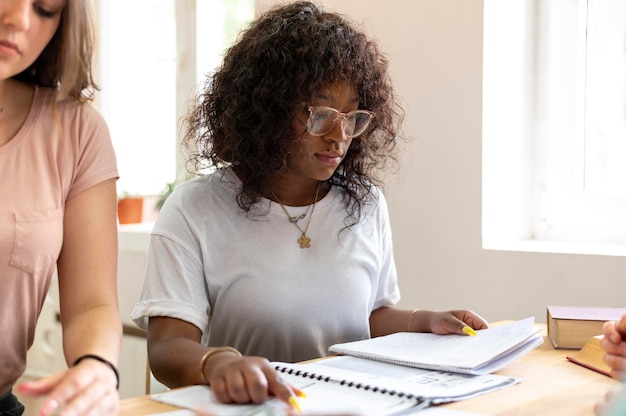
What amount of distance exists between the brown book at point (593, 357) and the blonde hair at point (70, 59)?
3.32 feet

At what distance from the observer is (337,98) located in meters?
1.66

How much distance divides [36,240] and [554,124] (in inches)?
66.0

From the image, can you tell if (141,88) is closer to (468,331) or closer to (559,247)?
(559,247)

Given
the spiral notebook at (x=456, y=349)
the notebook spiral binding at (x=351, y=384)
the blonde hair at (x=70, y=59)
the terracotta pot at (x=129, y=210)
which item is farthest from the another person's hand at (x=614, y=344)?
the terracotta pot at (x=129, y=210)

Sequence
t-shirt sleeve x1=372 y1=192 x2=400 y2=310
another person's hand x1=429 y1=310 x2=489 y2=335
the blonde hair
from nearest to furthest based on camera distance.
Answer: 1. the blonde hair
2. another person's hand x1=429 y1=310 x2=489 y2=335
3. t-shirt sleeve x1=372 y1=192 x2=400 y2=310

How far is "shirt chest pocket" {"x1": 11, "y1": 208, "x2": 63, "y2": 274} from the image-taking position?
4.22ft

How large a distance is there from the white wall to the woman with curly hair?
0.54m

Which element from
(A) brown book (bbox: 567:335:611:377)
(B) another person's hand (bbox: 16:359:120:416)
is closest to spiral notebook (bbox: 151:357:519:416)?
(B) another person's hand (bbox: 16:359:120:416)

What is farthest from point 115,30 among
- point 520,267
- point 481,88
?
point 520,267

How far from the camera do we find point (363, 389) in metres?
1.20

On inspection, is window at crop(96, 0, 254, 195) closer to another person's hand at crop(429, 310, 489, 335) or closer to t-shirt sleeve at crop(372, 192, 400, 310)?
t-shirt sleeve at crop(372, 192, 400, 310)

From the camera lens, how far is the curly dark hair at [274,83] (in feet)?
5.44

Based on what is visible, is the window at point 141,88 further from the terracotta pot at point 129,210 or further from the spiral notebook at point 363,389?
the spiral notebook at point 363,389

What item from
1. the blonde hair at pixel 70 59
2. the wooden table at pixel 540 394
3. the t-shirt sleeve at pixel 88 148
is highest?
the blonde hair at pixel 70 59
